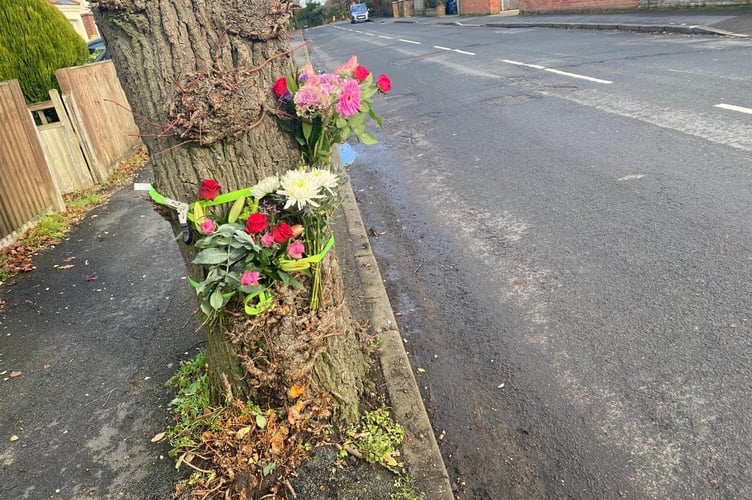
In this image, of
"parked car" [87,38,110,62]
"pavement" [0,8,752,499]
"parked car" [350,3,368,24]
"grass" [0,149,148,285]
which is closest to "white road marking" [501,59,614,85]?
"pavement" [0,8,752,499]

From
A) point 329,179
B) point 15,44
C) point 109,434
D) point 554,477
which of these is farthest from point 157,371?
point 15,44

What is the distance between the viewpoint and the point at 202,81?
7.16ft

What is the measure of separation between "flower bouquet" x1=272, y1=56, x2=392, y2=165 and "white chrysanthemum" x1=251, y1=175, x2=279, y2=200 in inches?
10.0

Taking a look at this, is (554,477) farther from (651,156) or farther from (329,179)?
(651,156)

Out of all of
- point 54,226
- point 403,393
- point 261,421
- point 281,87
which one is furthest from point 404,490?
point 54,226

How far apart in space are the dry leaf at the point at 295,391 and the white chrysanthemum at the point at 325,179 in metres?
0.94

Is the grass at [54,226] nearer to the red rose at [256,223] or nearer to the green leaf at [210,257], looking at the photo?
the green leaf at [210,257]

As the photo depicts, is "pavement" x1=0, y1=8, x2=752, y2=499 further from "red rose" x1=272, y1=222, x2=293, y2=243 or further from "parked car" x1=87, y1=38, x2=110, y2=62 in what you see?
"parked car" x1=87, y1=38, x2=110, y2=62

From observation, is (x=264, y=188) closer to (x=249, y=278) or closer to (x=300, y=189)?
(x=300, y=189)

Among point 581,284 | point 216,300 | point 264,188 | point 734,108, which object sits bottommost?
point 581,284

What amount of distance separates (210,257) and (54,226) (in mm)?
5055

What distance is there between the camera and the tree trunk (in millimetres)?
2176

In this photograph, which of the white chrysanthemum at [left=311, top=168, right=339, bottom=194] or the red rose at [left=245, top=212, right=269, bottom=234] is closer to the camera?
the red rose at [left=245, top=212, right=269, bottom=234]

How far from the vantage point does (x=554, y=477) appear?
2.46m
